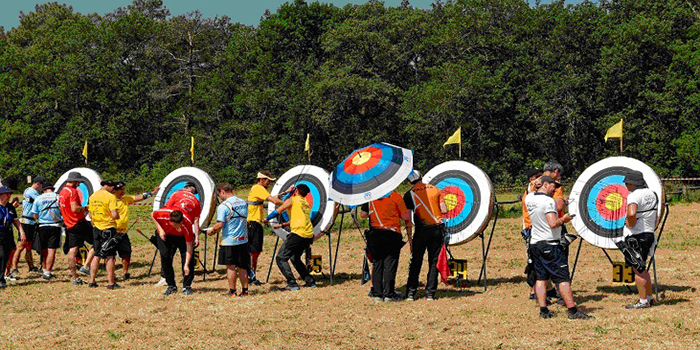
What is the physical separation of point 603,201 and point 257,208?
603 cm

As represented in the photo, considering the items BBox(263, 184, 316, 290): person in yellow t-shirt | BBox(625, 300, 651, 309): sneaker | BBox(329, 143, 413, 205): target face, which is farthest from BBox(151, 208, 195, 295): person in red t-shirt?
BBox(625, 300, 651, 309): sneaker

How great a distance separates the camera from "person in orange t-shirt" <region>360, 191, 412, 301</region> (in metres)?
11.5

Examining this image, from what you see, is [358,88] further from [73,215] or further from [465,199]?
[465,199]

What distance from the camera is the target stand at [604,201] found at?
11750 mm

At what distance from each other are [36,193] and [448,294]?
892 centimetres

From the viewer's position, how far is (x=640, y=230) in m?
10.5

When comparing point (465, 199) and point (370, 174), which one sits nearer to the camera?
point (370, 174)

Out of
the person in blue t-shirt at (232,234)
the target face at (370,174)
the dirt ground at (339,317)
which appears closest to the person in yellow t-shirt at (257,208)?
Answer: the dirt ground at (339,317)

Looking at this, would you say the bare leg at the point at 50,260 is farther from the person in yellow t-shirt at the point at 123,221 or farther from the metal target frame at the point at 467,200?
the metal target frame at the point at 467,200

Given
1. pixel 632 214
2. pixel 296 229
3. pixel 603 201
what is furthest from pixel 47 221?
pixel 632 214

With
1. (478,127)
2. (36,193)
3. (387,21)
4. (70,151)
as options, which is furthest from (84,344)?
(70,151)

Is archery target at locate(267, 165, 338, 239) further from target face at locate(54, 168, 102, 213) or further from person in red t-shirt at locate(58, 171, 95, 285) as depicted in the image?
target face at locate(54, 168, 102, 213)

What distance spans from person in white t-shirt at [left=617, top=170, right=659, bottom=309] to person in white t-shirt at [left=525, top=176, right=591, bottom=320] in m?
1.02

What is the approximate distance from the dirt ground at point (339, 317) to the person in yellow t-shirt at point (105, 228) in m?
0.43
